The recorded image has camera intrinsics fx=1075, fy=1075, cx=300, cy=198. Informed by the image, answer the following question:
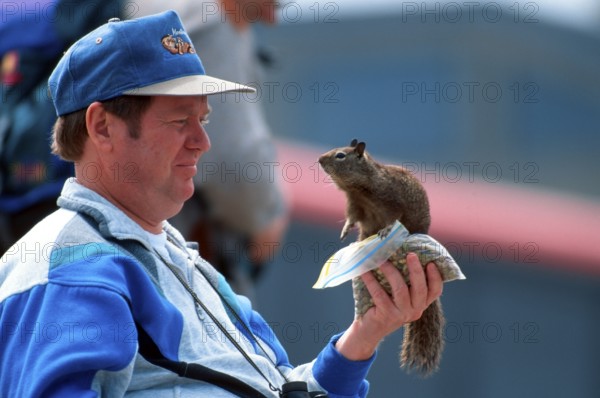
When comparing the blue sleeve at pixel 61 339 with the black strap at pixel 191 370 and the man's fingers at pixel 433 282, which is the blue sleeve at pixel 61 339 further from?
the man's fingers at pixel 433 282

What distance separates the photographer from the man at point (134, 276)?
5.70 feet

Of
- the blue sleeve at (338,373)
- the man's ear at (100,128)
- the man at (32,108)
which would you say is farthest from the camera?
the man at (32,108)

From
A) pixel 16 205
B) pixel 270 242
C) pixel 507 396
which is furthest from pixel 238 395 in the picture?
pixel 507 396

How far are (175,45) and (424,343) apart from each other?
733 mm

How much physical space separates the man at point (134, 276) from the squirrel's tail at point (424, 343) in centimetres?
7

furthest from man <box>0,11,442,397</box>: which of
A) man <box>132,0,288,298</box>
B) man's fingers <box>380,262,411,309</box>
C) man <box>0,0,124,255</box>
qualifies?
man <box>132,0,288,298</box>

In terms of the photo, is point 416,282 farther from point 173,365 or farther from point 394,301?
point 173,365

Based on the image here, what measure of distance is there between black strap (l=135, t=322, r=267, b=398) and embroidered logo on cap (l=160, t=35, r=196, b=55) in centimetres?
52

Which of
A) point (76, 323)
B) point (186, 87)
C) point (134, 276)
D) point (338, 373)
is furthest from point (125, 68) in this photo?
point (338, 373)

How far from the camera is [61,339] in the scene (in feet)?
5.61

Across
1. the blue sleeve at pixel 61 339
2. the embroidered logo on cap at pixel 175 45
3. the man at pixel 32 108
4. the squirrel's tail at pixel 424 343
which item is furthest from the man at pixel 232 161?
the blue sleeve at pixel 61 339

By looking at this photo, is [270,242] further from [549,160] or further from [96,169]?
[549,160]

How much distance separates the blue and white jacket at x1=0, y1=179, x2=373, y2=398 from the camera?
1710 millimetres

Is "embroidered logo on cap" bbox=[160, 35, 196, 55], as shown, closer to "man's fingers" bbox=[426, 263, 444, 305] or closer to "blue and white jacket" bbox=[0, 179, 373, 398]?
"blue and white jacket" bbox=[0, 179, 373, 398]
